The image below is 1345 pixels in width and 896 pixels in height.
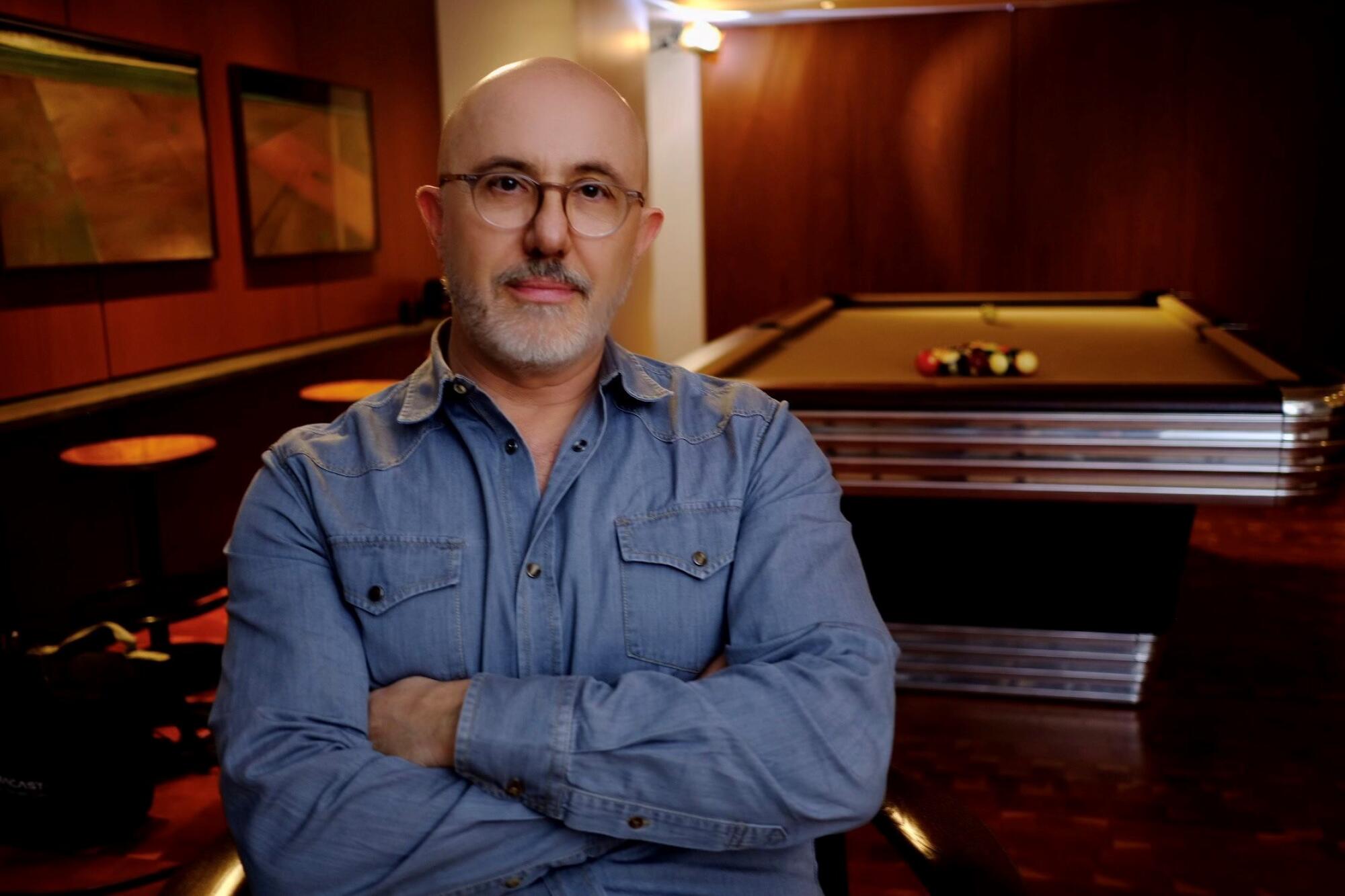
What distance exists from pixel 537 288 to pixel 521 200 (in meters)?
0.09

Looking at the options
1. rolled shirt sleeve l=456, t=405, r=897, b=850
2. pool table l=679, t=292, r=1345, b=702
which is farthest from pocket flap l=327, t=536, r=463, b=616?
pool table l=679, t=292, r=1345, b=702

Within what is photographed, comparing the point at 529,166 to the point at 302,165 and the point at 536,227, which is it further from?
the point at 302,165

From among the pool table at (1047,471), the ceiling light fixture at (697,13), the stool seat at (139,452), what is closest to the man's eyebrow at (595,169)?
the pool table at (1047,471)

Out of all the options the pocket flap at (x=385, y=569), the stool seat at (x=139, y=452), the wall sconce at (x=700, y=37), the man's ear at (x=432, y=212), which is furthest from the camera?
the wall sconce at (x=700, y=37)

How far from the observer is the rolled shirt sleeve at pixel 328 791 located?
38.1 inches

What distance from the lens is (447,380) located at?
1.19m

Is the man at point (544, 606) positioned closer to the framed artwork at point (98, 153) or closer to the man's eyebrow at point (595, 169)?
the man's eyebrow at point (595, 169)

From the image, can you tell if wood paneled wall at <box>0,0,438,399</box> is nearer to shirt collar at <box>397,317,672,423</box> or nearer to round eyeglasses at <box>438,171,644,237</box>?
shirt collar at <box>397,317,672,423</box>

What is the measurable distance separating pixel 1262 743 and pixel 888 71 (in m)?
5.24

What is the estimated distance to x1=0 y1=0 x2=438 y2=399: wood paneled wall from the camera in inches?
132

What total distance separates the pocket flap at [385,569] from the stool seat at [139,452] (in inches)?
83.3

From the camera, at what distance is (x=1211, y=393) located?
218cm

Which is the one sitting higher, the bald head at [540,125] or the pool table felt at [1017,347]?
the bald head at [540,125]

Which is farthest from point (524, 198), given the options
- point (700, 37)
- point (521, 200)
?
point (700, 37)
